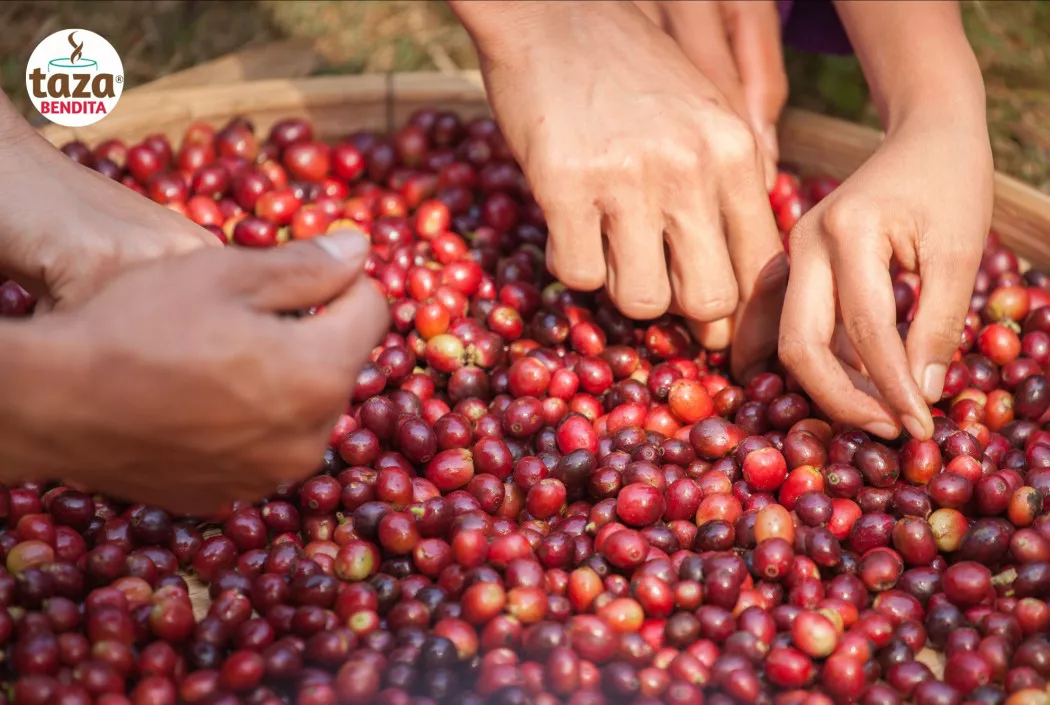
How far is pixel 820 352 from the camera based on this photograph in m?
2.73

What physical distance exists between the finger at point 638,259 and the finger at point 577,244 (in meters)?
0.04

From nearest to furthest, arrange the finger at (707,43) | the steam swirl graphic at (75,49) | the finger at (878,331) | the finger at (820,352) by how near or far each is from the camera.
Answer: the finger at (878,331), the finger at (820,352), the steam swirl graphic at (75,49), the finger at (707,43)

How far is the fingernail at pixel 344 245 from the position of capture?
205cm

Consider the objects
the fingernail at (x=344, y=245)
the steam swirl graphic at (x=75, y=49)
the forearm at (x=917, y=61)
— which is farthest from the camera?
the steam swirl graphic at (x=75, y=49)

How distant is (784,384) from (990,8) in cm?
339

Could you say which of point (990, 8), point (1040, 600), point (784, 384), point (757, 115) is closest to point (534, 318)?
point (784, 384)

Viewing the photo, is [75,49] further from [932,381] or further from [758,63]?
[932,381]

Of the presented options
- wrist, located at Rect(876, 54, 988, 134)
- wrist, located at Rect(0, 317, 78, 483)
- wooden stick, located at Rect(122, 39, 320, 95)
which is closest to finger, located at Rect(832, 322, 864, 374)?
wrist, located at Rect(876, 54, 988, 134)

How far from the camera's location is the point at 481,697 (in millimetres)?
2205

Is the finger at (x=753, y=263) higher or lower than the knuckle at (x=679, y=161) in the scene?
lower

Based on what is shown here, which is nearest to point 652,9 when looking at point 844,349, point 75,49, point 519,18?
point 519,18

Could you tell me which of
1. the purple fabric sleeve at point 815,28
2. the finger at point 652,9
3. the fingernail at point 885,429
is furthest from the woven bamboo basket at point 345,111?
the fingernail at point 885,429

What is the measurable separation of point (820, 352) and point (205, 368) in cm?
154

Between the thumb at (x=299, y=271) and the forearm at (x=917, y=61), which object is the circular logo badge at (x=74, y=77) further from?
the forearm at (x=917, y=61)
